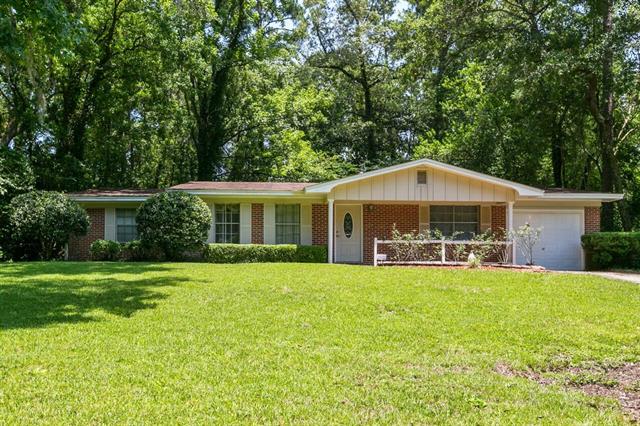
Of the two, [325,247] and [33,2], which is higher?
[33,2]

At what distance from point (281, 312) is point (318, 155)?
20.4m

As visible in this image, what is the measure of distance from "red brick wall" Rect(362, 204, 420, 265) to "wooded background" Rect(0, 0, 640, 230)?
6.43 m

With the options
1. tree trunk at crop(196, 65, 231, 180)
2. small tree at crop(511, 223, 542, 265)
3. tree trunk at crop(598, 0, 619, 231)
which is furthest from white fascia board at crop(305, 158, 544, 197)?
tree trunk at crop(196, 65, 231, 180)

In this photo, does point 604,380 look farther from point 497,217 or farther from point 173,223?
point 497,217

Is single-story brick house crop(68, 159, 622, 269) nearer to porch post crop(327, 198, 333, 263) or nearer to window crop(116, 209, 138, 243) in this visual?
window crop(116, 209, 138, 243)

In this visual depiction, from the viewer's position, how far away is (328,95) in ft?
95.6

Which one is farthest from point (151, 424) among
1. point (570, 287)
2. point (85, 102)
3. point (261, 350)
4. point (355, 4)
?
point (355, 4)

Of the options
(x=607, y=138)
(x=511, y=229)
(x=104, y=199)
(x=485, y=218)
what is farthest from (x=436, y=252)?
(x=104, y=199)

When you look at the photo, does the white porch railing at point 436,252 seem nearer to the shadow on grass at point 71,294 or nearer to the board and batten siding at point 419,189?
the board and batten siding at point 419,189

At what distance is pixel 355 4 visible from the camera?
2950 centimetres

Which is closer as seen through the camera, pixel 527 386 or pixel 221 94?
pixel 527 386

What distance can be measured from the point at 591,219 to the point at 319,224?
9.27m

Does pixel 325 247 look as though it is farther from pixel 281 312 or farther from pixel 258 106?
pixel 258 106

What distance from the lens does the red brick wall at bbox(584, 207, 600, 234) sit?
1698 cm
